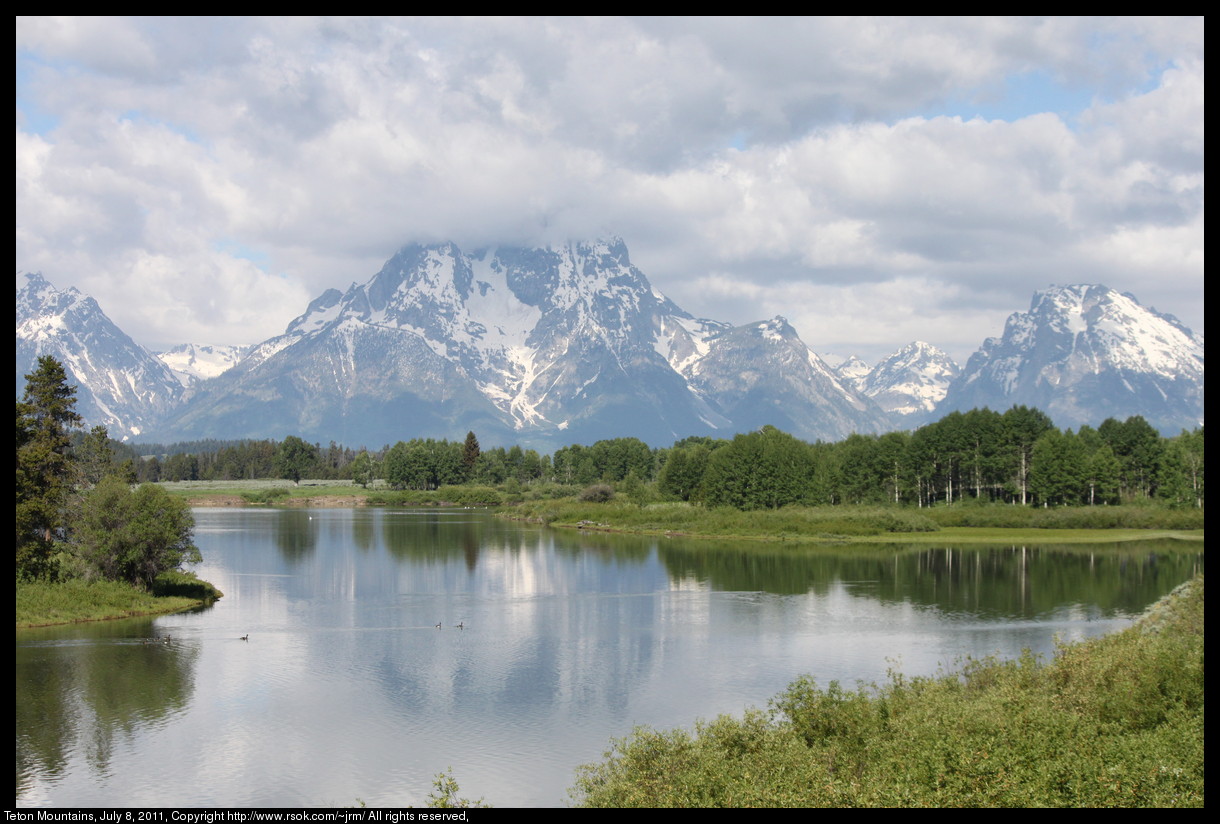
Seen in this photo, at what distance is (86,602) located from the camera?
56250 millimetres

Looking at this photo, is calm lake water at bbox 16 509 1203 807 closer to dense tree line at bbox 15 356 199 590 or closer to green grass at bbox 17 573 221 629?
green grass at bbox 17 573 221 629

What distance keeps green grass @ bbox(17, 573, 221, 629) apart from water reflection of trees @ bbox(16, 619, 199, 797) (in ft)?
6.11

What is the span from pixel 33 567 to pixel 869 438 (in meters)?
123

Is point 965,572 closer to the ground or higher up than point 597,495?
closer to the ground

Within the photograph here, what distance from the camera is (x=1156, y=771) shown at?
18609 millimetres

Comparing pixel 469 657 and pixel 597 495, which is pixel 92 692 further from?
pixel 597 495

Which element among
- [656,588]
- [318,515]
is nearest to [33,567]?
[656,588]

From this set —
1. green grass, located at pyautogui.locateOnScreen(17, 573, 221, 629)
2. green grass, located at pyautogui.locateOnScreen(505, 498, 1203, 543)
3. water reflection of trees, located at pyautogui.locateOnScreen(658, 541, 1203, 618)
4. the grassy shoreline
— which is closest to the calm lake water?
water reflection of trees, located at pyautogui.locateOnScreen(658, 541, 1203, 618)

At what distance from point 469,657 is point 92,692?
16.7 meters

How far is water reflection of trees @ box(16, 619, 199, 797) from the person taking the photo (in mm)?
32906

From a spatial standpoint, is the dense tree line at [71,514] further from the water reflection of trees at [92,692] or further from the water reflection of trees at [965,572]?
the water reflection of trees at [965,572]

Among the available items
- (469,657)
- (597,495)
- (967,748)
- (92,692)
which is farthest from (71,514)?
(597,495)

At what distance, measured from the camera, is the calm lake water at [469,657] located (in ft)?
104

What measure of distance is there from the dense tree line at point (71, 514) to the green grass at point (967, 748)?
41.1 meters
